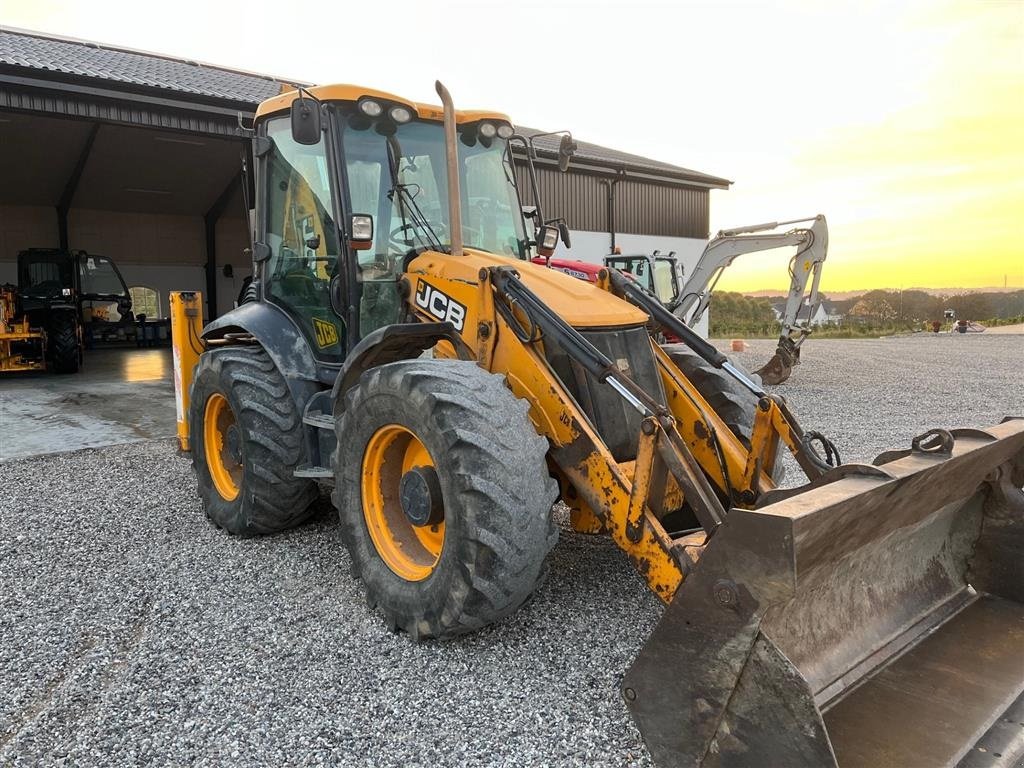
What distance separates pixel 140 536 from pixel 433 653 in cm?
266

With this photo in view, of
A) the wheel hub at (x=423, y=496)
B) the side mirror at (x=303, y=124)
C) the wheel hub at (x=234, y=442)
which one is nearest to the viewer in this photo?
the wheel hub at (x=423, y=496)

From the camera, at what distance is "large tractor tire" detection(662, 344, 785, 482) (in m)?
4.06

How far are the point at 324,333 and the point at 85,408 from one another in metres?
7.02

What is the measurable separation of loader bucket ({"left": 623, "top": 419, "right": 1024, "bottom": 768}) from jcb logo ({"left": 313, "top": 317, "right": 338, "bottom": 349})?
9.26 feet

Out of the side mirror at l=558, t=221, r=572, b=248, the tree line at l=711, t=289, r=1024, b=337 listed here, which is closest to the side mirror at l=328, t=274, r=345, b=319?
the side mirror at l=558, t=221, r=572, b=248

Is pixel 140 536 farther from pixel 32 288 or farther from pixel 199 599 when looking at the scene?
pixel 32 288

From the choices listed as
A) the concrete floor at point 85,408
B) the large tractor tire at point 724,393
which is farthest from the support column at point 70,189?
the large tractor tire at point 724,393

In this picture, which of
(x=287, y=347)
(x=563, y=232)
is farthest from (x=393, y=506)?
(x=563, y=232)

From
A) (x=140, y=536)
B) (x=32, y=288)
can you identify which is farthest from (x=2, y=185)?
(x=140, y=536)

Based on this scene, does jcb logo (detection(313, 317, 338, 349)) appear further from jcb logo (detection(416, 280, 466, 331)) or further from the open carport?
the open carport

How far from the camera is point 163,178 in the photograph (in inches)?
802

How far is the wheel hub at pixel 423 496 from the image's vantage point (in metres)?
3.26

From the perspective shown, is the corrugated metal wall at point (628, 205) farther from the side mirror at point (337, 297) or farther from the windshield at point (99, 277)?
the side mirror at point (337, 297)

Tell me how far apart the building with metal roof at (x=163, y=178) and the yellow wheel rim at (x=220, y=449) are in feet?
26.8
